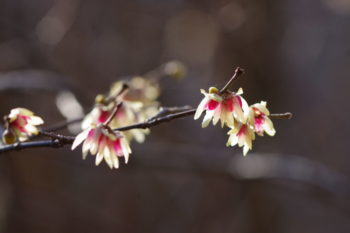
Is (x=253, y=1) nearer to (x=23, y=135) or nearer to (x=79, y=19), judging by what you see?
(x=79, y=19)

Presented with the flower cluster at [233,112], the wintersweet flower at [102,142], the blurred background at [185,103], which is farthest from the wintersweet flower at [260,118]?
the blurred background at [185,103]

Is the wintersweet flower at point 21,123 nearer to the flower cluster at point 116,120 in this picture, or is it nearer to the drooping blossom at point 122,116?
the flower cluster at point 116,120

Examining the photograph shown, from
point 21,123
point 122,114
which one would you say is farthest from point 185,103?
point 21,123

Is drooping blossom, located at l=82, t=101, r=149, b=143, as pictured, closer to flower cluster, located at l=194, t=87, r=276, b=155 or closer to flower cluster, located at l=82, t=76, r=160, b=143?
flower cluster, located at l=82, t=76, r=160, b=143

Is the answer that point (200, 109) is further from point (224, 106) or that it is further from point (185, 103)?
point (185, 103)

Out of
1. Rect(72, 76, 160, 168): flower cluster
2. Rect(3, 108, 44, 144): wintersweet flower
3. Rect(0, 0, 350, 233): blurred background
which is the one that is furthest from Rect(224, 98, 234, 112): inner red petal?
Rect(0, 0, 350, 233): blurred background

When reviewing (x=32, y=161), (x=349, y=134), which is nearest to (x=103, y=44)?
Result: (x=32, y=161)
